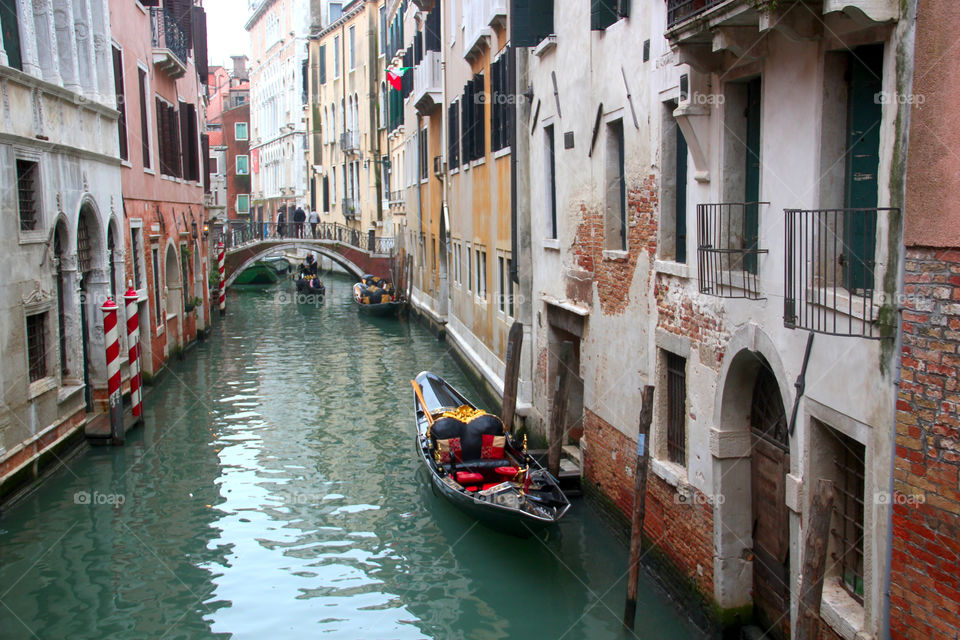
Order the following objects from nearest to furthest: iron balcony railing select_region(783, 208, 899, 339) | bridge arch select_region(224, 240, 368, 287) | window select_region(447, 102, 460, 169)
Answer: iron balcony railing select_region(783, 208, 899, 339) < window select_region(447, 102, 460, 169) < bridge arch select_region(224, 240, 368, 287)

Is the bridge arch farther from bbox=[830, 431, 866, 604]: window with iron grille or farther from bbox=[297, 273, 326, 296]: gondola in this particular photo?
bbox=[830, 431, 866, 604]: window with iron grille

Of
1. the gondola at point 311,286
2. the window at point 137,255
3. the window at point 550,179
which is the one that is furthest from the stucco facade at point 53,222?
the gondola at point 311,286

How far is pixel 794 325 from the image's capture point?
15.3 feet

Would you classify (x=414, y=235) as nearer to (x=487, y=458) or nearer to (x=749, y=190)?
(x=487, y=458)

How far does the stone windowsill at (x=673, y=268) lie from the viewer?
648 centimetres

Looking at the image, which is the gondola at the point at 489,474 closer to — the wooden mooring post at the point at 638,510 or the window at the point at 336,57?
the wooden mooring post at the point at 638,510

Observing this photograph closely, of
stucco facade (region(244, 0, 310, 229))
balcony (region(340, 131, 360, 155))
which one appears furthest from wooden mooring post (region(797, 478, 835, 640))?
stucco facade (region(244, 0, 310, 229))

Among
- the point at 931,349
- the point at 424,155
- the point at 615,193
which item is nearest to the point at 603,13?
the point at 615,193

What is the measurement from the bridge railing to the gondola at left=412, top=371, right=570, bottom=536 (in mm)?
21902

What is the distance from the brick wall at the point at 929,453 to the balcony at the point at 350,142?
34.4 m

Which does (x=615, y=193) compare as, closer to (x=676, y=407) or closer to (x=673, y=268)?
(x=673, y=268)

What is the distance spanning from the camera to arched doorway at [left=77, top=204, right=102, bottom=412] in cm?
1175

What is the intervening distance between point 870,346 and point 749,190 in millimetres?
1852

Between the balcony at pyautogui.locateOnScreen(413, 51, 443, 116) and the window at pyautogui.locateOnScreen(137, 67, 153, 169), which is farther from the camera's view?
the balcony at pyautogui.locateOnScreen(413, 51, 443, 116)
